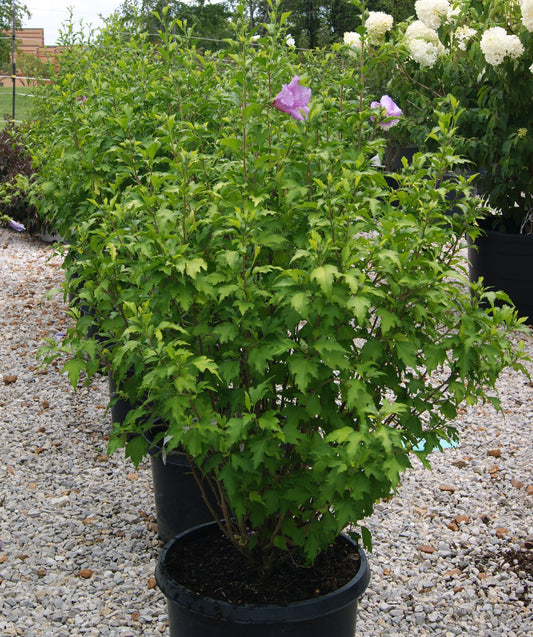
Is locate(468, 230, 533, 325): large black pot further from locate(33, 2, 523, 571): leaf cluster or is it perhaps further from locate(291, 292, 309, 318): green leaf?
locate(291, 292, 309, 318): green leaf

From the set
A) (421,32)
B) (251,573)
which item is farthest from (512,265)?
(251,573)

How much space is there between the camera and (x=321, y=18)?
26.7 m

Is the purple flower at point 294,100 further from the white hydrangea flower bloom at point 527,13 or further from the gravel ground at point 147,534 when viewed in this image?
the white hydrangea flower bloom at point 527,13

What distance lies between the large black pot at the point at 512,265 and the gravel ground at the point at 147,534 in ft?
4.04

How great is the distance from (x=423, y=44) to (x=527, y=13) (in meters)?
0.82

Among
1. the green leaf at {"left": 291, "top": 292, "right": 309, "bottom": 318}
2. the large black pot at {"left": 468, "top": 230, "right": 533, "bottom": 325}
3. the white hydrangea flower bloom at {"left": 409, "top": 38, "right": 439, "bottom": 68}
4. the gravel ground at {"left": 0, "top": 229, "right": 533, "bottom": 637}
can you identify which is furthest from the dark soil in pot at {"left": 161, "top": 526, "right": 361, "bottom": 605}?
the white hydrangea flower bloom at {"left": 409, "top": 38, "right": 439, "bottom": 68}

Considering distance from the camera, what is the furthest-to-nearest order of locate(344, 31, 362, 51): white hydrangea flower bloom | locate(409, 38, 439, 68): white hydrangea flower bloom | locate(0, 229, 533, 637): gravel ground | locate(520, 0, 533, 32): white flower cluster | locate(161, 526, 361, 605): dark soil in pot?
locate(409, 38, 439, 68): white hydrangea flower bloom < locate(520, 0, 533, 32): white flower cluster < locate(0, 229, 533, 637): gravel ground < locate(344, 31, 362, 51): white hydrangea flower bloom < locate(161, 526, 361, 605): dark soil in pot

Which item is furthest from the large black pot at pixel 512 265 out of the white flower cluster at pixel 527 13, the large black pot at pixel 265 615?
the large black pot at pixel 265 615

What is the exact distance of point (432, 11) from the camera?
586cm

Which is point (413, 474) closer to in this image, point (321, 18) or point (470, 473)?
point (470, 473)

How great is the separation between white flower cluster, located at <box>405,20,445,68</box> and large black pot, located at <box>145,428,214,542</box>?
3.96m

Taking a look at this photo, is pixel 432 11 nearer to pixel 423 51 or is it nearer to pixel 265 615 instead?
pixel 423 51

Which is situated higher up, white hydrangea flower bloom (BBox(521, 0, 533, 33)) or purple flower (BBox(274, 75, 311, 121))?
white hydrangea flower bloom (BBox(521, 0, 533, 33))

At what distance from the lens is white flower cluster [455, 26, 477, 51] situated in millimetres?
5773
